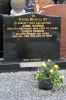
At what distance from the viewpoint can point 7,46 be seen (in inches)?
406

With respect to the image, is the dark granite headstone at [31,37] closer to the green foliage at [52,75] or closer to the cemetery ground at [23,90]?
the cemetery ground at [23,90]

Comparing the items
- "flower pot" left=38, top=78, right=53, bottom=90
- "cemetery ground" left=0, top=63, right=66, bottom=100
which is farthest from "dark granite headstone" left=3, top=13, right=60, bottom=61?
"flower pot" left=38, top=78, right=53, bottom=90

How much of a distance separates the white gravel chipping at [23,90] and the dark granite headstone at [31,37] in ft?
3.86

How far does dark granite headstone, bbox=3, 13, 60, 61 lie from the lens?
10289 millimetres

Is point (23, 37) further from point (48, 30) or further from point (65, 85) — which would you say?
point (65, 85)

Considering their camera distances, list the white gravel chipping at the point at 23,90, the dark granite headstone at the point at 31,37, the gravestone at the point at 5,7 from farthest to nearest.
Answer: the gravestone at the point at 5,7
the dark granite headstone at the point at 31,37
the white gravel chipping at the point at 23,90

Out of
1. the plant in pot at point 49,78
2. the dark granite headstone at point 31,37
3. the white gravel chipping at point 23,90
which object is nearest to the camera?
the white gravel chipping at point 23,90

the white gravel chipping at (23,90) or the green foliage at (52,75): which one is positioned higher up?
the green foliage at (52,75)

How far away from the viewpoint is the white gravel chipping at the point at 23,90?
7461 mm

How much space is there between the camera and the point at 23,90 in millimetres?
7965

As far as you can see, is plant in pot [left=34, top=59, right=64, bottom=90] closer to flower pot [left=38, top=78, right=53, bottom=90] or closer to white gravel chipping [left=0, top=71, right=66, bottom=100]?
flower pot [left=38, top=78, right=53, bottom=90]

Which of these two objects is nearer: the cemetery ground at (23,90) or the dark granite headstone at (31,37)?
the cemetery ground at (23,90)

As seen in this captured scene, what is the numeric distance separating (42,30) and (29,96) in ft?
10.6

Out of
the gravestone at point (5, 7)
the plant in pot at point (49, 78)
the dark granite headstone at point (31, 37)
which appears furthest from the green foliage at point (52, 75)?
the gravestone at point (5, 7)
